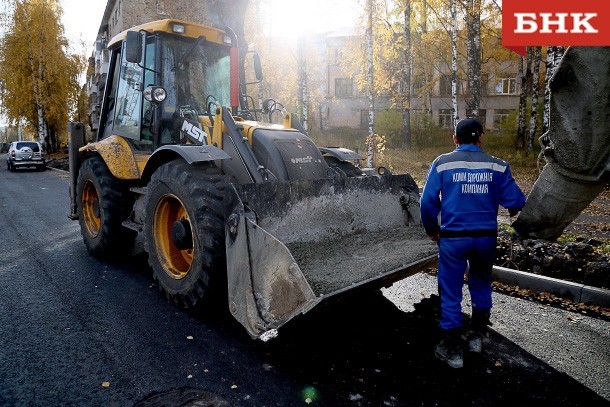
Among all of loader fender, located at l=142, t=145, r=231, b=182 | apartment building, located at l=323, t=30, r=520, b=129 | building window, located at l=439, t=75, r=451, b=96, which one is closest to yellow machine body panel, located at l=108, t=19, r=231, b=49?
loader fender, located at l=142, t=145, r=231, b=182

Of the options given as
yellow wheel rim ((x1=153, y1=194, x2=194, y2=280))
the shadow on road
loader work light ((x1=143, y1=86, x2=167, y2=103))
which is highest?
loader work light ((x1=143, y1=86, x2=167, y2=103))

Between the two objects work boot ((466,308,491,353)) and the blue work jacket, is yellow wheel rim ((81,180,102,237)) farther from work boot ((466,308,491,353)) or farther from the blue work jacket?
work boot ((466,308,491,353))

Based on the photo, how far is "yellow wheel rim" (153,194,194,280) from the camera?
4934 millimetres

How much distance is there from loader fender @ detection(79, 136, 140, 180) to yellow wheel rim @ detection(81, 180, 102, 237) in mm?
947

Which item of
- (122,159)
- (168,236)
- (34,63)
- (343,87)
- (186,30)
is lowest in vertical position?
(168,236)

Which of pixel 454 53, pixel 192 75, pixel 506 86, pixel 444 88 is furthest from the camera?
pixel 444 88

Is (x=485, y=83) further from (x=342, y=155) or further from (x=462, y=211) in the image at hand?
(x=462, y=211)

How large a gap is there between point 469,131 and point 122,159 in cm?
437

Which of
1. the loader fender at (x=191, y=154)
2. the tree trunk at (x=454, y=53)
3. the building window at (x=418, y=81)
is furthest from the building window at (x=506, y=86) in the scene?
the loader fender at (x=191, y=154)

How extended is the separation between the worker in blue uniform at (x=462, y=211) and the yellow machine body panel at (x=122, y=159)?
384cm

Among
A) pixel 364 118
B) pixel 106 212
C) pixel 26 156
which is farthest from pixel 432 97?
pixel 106 212

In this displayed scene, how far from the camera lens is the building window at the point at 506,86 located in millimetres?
41500

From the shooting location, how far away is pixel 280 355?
12.3ft

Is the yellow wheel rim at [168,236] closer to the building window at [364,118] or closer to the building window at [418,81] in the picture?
the building window at [418,81]
